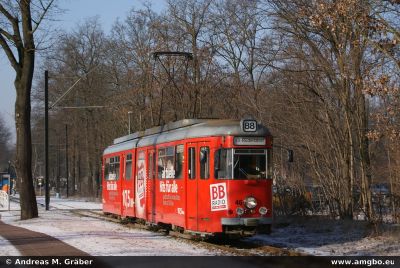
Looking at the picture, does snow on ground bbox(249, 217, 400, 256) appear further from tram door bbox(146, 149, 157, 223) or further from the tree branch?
the tree branch

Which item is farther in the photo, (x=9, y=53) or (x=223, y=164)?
(x=9, y=53)

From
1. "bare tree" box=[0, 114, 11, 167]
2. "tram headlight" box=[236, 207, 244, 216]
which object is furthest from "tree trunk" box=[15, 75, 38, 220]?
"bare tree" box=[0, 114, 11, 167]

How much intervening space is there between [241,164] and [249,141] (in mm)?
589

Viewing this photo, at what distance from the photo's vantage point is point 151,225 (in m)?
19.8

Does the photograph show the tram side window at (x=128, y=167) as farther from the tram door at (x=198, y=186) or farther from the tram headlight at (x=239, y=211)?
the tram headlight at (x=239, y=211)

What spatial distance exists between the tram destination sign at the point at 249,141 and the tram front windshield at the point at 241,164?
0.15 meters

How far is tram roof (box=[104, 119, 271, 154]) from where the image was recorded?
1480 cm

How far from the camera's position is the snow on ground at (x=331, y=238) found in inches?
520

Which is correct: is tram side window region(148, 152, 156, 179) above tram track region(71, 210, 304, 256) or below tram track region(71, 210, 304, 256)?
above

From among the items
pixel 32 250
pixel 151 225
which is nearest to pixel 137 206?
pixel 151 225

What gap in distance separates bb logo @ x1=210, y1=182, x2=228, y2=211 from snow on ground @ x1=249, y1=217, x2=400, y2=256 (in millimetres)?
1805

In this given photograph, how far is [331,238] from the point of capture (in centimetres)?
1577

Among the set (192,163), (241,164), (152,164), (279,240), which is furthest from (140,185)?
(241,164)

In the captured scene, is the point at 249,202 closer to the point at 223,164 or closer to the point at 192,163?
the point at 223,164
